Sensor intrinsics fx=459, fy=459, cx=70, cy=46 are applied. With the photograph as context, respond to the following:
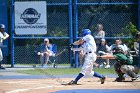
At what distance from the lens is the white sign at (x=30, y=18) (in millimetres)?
22016

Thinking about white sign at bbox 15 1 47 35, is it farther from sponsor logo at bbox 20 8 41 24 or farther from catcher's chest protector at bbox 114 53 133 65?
catcher's chest protector at bbox 114 53 133 65

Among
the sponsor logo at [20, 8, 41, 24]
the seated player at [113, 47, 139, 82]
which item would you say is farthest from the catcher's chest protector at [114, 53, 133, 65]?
the sponsor logo at [20, 8, 41, 24]

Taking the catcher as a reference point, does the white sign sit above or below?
above

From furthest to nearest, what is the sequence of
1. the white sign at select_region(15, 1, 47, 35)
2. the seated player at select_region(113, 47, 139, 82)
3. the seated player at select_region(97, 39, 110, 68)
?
1. the white sign at select_region(15, 1, 47, 35)
2. the seated player at select_region(97, 39, 110, 68)
3. the seated player at select_region(113, 47, 139, 82)

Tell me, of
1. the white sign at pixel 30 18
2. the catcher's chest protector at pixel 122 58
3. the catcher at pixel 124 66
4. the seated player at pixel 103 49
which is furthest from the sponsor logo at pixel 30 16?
the catcher's chest protector at pixel 122 58

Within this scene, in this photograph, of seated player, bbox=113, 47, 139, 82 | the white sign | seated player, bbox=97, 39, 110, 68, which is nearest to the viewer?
seated player, bbox=113, 47, 139, 82

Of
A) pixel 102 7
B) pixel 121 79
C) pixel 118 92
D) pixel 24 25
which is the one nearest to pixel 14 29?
pixel 24 25

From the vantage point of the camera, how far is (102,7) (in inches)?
877

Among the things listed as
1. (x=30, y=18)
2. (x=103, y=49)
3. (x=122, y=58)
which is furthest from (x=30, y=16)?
(x=122, y=58)

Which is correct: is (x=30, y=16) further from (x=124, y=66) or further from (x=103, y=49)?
(x=124, y=66)

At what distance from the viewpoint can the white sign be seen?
72.2 feet

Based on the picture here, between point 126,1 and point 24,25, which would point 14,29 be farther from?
point 126,1

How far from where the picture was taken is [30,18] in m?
22.1

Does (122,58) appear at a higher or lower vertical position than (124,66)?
higher
